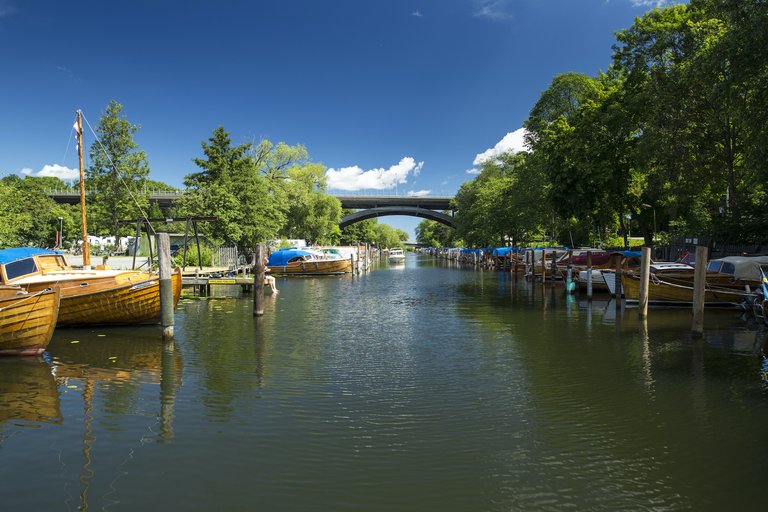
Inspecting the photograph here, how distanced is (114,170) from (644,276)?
4617 cm

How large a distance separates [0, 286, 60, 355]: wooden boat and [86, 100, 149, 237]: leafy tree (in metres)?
34.7

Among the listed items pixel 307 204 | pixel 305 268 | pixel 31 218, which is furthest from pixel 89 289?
pixel 307 204

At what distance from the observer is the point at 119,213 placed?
5097 cm

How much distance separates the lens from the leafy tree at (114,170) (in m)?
46.9

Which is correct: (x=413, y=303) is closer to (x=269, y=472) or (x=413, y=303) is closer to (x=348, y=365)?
(x=348, y=365)

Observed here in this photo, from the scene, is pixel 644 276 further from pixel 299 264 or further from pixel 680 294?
pixel 299 264

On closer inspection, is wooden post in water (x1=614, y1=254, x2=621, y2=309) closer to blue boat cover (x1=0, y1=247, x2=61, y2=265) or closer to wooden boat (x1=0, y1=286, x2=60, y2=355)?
wooden boat (x1=0, y1=286, x2=60, y2=355)

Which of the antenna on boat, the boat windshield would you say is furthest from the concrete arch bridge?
the boat windshield

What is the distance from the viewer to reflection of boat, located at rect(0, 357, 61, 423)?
31.7ft

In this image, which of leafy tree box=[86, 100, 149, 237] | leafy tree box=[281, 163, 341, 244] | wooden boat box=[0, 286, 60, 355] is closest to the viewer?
wooden boat box=[0, 286, 60, 355]

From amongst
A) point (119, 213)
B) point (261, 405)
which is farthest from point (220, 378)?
point (119, 213)

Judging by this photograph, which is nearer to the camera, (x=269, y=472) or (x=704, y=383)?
(x=269, y=472)

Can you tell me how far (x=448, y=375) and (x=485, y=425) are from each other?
3407 mm

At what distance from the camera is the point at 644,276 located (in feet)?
66.1
